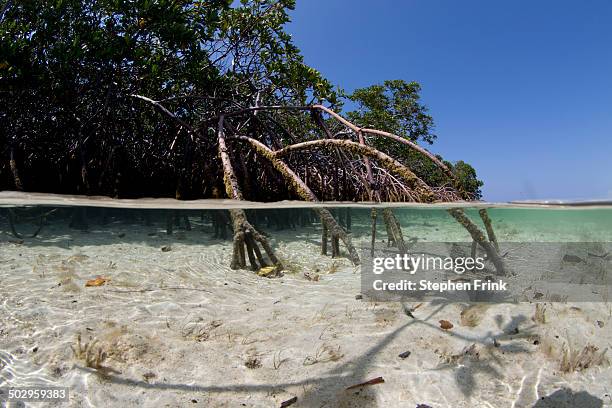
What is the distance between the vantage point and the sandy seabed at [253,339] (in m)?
2.04

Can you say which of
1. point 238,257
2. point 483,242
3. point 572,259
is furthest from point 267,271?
point 572,259

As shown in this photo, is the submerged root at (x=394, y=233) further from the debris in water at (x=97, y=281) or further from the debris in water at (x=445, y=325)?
the debris in water at (x=97, y=281)

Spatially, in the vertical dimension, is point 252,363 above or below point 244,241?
below

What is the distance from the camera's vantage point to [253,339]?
2516 millimetres

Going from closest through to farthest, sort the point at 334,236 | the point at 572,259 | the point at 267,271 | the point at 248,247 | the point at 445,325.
Result: the point at 445,325, the point at 267,271, the point at 248,247, the point at 334,236, the point at 572,259

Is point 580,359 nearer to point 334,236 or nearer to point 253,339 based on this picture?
point 253,339

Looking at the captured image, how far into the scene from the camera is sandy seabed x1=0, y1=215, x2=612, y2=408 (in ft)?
6.70

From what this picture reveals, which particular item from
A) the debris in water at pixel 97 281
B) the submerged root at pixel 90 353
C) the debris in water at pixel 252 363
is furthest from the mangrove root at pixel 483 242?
the debris in water at pixel 97 281

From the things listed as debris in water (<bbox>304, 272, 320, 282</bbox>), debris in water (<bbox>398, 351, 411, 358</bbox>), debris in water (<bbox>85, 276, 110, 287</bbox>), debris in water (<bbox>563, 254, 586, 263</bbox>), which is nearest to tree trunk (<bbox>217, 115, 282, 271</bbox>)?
debris in water (<bbox>304, 272, 320, 282</bbox>)

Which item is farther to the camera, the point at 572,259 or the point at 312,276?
the point at 572,259

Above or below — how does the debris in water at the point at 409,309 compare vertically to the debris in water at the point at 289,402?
above

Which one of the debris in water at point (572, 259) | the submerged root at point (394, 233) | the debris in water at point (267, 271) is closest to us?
the debris in water at point (267, 271)

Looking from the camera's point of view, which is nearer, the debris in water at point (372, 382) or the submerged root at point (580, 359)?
the debris in water at point (372, 382)

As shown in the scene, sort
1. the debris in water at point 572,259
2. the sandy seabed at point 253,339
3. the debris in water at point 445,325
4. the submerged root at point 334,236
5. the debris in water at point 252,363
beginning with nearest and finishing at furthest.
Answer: the sandy seabed at point 253,339 → the debris in water at point 252,363 → the debris in water at point 445,325 → the submerged root at point 334,236 → the debris in water at point 572,259
